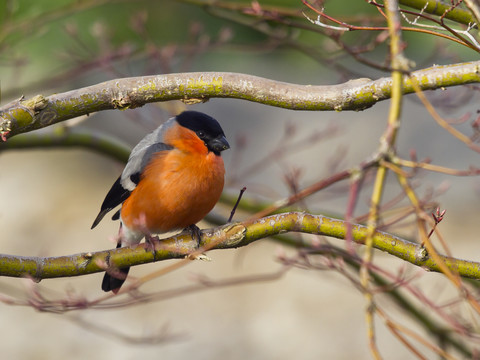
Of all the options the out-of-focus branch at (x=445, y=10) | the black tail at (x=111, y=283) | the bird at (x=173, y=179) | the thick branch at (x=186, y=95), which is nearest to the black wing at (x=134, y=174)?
the bird at (x=173, y=179)

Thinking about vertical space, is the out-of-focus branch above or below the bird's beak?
above

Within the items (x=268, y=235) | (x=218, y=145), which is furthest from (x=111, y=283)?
(x=268, y=235)

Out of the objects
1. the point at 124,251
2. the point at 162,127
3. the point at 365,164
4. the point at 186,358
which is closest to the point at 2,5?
the point at 186,358

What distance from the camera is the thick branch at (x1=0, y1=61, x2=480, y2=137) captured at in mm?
1807

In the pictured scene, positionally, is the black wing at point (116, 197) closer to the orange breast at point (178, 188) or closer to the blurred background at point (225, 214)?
the orange breast at point (178, 188)

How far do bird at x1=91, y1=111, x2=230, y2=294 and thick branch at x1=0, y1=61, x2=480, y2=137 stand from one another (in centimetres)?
79

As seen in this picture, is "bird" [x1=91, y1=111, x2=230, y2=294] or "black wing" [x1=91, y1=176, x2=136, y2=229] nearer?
"bird" [x1=91, y1=111, x2=230, y2=294]

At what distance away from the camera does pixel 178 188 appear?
2.67 m

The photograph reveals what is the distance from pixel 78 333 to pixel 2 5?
15.3 feet

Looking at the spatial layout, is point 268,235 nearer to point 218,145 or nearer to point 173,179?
point 173,179

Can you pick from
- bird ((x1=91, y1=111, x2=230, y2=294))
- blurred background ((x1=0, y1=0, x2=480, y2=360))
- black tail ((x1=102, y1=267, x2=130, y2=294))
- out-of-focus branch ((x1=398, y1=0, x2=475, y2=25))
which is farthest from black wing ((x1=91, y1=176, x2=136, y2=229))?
out-of-focus branch ((x1=398, y1=0, x2=475, y2=25))

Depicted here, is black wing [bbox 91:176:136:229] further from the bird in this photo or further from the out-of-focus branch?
Result: the out-of-focus branch

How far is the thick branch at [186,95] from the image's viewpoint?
71.1 inches

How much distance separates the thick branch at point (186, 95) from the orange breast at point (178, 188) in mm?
791
